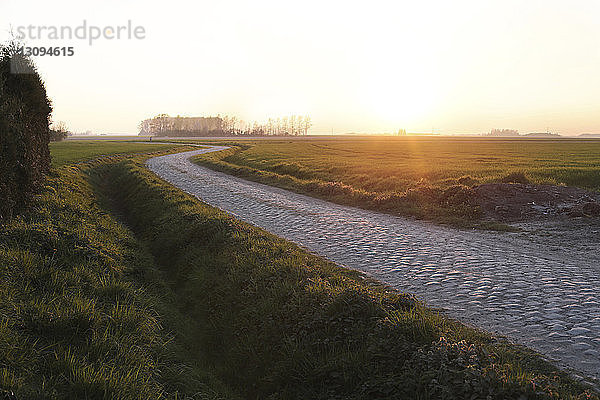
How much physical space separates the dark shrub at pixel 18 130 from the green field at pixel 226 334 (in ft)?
3.03

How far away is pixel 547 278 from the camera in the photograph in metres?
7.93

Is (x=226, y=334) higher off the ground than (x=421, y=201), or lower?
lower

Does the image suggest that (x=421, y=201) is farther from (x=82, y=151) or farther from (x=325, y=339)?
(x=82, y=151)

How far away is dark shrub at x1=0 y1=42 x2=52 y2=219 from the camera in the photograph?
30.3 feet

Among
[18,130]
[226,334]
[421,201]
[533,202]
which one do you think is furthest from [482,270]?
[18,130]

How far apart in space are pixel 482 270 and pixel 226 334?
18.0ft

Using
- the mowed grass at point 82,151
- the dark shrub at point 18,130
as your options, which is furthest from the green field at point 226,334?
the mowed grass at point 82,151

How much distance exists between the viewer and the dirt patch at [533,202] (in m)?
14.0

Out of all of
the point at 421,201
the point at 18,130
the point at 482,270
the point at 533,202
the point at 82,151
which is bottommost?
the point at 482,270

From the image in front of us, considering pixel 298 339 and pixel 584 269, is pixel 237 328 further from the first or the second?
pixel 584 269

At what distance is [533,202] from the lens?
15.1 meters

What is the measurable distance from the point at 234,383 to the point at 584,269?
7608 millimetres

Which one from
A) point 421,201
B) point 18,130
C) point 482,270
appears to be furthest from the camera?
point 421,201

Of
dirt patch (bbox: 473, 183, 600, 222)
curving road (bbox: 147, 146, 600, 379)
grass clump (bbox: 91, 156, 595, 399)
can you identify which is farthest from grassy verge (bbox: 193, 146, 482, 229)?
grass clump (bbox: 91, 156, 595, 399)
